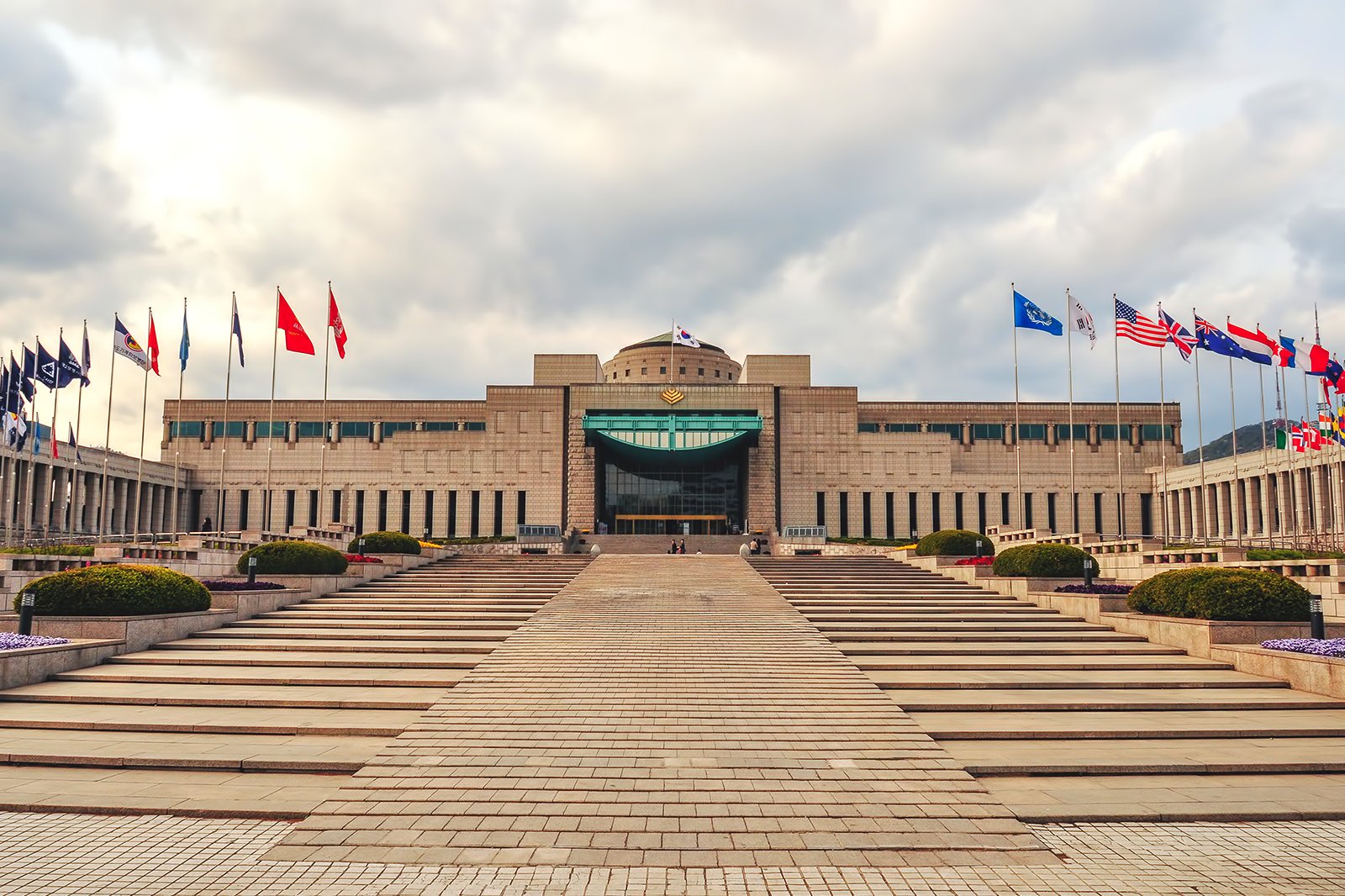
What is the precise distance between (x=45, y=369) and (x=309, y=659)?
22.8 meters

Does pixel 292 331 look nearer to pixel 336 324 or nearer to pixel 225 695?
pixel 336 324

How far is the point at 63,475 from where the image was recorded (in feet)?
186

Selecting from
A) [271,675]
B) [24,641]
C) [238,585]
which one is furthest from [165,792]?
[238,585]

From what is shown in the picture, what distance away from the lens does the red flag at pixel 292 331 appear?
113ft

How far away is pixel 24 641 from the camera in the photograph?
1542 cm

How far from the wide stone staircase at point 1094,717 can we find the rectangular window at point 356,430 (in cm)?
4608

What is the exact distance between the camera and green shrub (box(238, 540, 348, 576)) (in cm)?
2492

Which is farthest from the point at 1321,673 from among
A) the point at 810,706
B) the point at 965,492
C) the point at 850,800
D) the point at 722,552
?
the point at 965,492

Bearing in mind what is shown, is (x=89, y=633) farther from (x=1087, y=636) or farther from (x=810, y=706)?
(x=1087, y=636)

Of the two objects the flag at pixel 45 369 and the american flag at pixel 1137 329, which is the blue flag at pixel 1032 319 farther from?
the flag at pixel 45 369

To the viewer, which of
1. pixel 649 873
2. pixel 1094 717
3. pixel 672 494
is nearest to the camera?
pixel 649 873

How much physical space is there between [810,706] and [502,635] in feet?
26.5

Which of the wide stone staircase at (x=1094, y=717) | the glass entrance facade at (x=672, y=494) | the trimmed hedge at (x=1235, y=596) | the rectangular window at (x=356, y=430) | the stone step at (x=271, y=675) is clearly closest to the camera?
the wide stone staircase at (x=1094, y=717)

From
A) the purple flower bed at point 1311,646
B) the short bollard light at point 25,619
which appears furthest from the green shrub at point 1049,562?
the short bollard light at point 25,619
